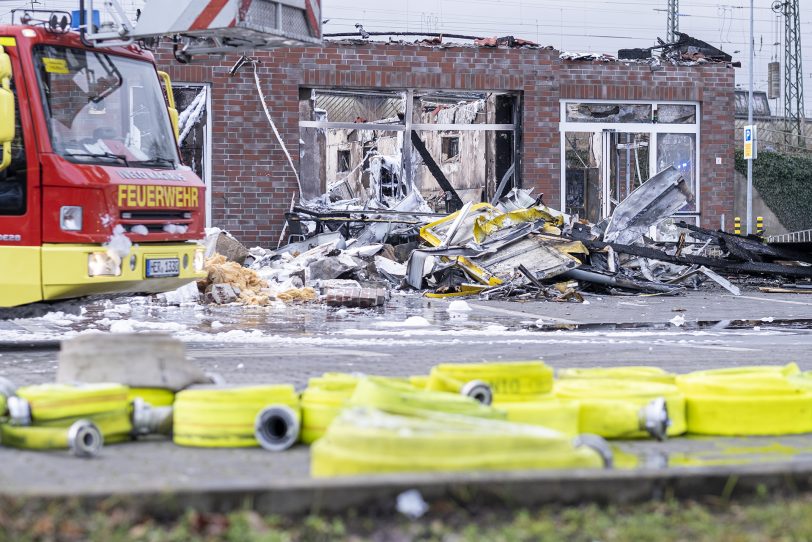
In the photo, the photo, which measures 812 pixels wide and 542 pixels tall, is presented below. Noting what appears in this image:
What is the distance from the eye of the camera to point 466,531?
3785 millimetres

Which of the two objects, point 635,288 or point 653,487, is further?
point 635,288

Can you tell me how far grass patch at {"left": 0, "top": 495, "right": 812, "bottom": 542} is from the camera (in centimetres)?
371

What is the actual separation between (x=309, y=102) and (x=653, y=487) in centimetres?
2194

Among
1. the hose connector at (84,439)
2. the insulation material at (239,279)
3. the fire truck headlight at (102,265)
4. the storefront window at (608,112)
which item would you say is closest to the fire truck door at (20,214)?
the fire truck headlight at (102,265)

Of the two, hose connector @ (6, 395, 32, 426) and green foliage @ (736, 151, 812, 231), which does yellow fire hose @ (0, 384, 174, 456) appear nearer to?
hose connector @ (6, 395, 32, 426)

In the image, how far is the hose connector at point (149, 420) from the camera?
5777 millimetres

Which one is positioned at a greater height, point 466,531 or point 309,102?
point 309,102

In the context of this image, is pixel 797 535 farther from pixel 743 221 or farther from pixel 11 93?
pixel 743 221

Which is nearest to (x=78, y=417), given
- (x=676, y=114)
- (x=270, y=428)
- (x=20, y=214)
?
(x=270, y=428)

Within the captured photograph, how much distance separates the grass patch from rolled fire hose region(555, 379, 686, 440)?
159 cm

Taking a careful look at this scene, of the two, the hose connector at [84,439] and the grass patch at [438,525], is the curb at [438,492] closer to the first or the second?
the grass patch at [438,525]

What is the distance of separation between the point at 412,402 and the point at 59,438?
160 centimetres

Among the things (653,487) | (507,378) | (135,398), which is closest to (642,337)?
(507,378)

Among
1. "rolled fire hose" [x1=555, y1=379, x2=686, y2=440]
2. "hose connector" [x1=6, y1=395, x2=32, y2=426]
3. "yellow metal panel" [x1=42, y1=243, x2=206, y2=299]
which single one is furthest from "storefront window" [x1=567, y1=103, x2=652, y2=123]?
"hose connector" [x1=6, y1=395, x2=32, y2=426]
